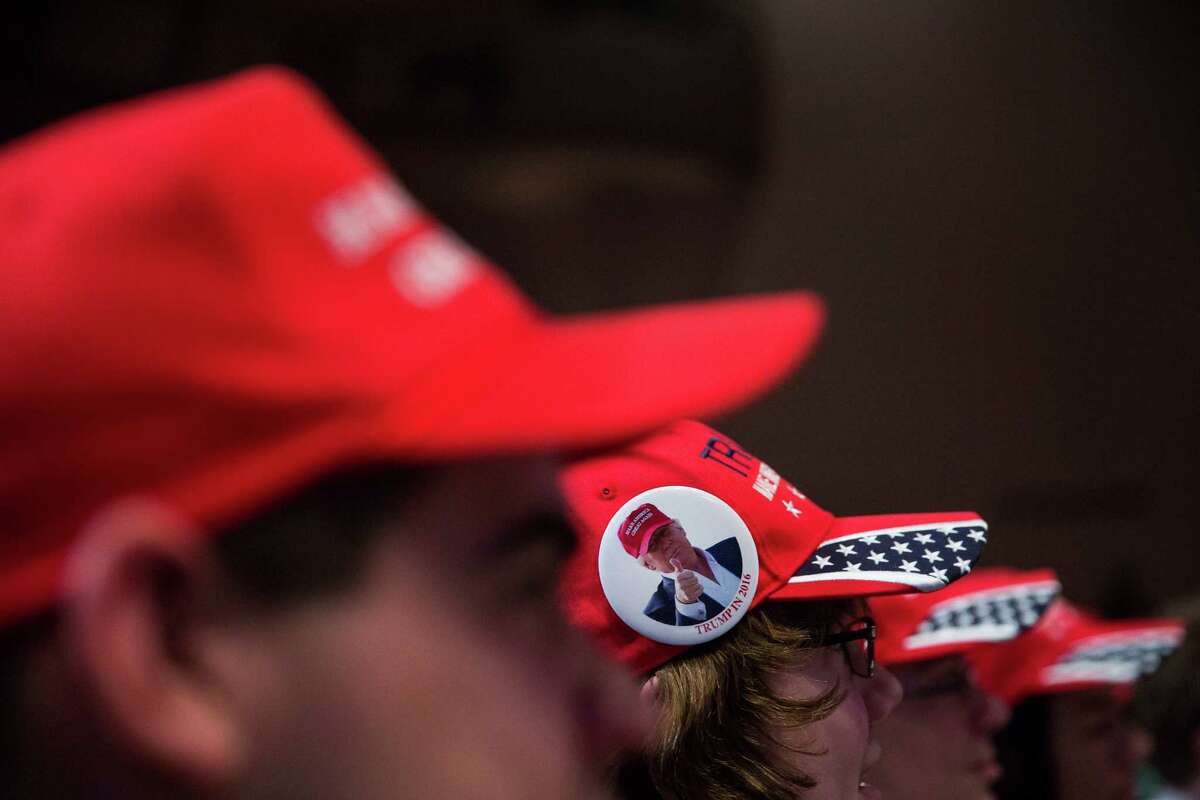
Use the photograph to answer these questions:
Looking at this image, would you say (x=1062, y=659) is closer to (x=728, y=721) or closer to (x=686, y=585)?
(x=728, y=721)

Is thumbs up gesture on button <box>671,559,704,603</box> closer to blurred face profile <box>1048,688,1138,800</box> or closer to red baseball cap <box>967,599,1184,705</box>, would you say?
red baseball cap <box>967,599,1184,705</box>

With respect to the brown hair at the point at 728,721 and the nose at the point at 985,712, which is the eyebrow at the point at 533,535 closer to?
the brown hair at the point at 728,721

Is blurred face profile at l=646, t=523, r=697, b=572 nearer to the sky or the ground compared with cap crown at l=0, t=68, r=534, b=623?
nearer to the ground

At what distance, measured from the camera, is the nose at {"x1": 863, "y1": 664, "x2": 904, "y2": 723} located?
73.7 inches

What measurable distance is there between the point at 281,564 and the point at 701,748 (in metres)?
1.14

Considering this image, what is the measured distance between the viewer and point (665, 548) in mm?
1627

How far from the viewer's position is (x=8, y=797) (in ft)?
2.31

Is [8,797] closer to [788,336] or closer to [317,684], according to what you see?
[317,684]

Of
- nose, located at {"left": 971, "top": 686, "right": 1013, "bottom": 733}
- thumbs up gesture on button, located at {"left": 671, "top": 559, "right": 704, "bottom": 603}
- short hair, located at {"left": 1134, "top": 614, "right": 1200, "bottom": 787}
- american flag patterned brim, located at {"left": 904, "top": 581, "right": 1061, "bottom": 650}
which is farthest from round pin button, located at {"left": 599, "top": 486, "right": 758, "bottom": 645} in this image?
short hair, located at {"left": 1134, "top": 614, "right": 1200, "bottom": 787}

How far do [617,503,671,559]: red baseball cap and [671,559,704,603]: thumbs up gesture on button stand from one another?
48 millimetres

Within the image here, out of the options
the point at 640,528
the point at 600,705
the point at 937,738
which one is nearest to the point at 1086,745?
the point at 937,738

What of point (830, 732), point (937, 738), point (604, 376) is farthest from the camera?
point (937, 738)

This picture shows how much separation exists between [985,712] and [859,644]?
805 millimetres

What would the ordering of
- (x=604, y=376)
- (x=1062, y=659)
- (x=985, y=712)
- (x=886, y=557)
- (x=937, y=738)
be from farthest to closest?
(x=1062, y=659)
(x=985, y=712)
(x=937, y=738)
(x=886, y=557)
(x=604, y=376)
